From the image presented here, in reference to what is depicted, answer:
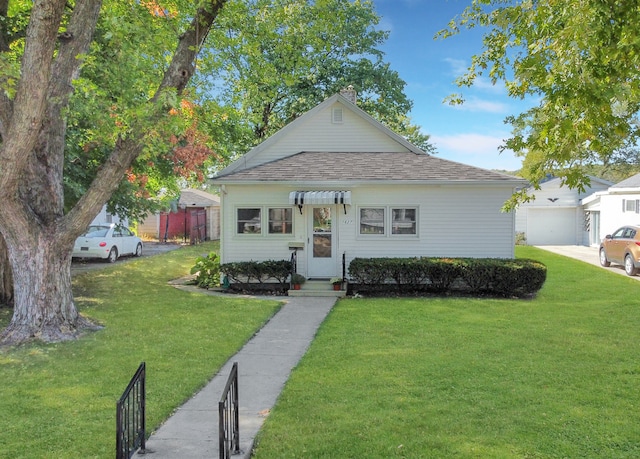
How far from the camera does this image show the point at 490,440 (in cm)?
468

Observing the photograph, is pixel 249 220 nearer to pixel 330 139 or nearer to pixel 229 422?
pixel 330 139

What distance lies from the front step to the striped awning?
2377mm

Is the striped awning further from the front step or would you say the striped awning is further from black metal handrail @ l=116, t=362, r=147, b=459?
black metal handrail @ l=116, t=362, r=147, b=459

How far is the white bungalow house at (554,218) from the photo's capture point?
100ft

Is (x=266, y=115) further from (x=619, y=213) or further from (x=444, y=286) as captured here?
(x=619, y=213)

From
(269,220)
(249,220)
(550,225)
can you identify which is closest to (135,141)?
(249,220)

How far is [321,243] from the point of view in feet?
48.6

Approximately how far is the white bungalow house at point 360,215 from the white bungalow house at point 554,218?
1788 cm

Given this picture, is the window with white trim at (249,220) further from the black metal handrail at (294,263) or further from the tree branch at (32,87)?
the tree branch at (32,87)

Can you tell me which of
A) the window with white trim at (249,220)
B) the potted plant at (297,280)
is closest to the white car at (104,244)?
the window with white trim at (249,220)

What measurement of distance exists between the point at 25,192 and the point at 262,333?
4.98 meters

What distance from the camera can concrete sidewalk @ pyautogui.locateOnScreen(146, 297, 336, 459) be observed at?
15.1 feet

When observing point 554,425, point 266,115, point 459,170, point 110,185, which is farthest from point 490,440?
point 266,115

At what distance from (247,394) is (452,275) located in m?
8.61
